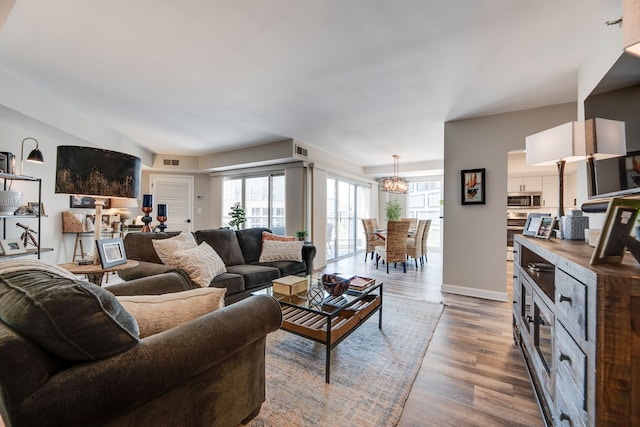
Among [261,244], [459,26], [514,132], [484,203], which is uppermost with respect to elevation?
[459,26]

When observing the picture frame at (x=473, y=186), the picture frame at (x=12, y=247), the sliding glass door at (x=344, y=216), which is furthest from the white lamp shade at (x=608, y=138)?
the picture frame at (x=12, y=247)

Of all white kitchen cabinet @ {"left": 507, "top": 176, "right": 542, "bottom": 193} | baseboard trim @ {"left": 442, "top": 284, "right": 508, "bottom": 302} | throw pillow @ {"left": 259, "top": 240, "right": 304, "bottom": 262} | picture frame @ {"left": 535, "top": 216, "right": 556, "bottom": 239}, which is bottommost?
baseboard trim @ {"left": 442, "top": 284, "right": 508, "bottom": 302}

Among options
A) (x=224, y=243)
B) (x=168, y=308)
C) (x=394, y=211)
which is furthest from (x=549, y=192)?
(x=168, y=308)

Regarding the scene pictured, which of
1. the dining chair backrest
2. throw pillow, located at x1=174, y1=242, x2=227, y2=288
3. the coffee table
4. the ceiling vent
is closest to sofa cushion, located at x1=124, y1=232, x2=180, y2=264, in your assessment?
throw pillow, located at x1=174, y1=242, x2=227, y2=288

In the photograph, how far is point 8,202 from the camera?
9.03ft

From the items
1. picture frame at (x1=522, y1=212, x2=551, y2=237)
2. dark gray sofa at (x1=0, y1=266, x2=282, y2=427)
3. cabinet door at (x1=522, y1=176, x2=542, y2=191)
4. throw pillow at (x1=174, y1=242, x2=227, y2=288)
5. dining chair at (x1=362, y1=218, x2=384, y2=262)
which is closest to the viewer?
dark gray sofa at (x1=0, y1=266, x2=282, y2=427)

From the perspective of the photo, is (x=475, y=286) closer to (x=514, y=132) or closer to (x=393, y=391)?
(x=514, y=132)

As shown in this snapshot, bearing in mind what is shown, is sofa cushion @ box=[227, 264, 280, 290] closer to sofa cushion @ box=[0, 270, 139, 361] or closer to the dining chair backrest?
sofa cushion @ box=[0, 270, 139, 361]

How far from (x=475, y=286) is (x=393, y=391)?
251cm

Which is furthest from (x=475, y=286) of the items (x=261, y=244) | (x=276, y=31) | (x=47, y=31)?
(x=47, y=31)

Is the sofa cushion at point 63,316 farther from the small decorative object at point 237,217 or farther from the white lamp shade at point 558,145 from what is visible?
the small decorative object at point 237,217

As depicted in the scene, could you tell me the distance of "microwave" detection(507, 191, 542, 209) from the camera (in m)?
6.51

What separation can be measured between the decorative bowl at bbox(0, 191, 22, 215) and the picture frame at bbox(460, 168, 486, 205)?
207 inches

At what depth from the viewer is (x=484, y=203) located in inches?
139
